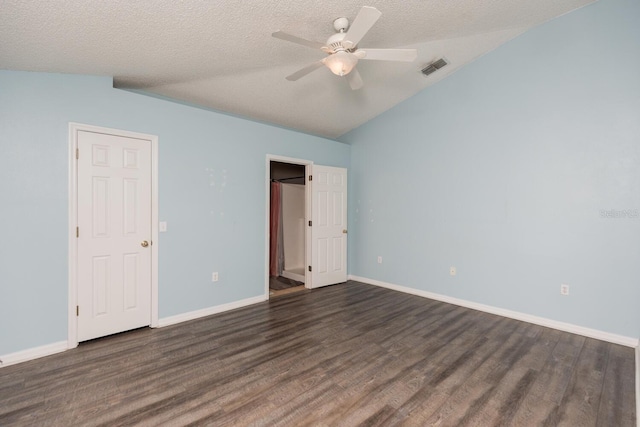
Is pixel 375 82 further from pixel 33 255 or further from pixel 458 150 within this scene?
pixel 33 255

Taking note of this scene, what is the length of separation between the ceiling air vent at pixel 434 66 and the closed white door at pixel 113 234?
3.59m

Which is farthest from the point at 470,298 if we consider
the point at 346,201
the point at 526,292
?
the point at 346,201

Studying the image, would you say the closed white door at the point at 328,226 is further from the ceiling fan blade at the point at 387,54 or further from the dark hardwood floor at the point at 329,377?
the ceiling fan blade at the point at 387,54

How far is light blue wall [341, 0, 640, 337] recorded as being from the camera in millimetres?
2951

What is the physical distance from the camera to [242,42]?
2.63m

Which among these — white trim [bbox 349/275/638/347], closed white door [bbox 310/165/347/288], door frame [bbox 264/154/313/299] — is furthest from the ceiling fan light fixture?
white trim [bbox 349/275/638/347]

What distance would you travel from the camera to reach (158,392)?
208cm

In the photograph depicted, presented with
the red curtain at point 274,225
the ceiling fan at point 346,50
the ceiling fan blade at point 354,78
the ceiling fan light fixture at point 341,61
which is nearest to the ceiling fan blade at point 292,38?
the ceiling fan at point 346,50

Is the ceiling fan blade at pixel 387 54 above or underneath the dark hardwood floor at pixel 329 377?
Result: above

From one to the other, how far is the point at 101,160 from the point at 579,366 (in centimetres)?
474

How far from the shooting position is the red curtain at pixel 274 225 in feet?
18.8

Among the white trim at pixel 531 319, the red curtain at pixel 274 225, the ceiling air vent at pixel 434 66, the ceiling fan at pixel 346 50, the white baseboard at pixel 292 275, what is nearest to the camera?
the ceiling fan at pixel 346 50

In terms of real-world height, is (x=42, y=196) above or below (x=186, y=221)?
above

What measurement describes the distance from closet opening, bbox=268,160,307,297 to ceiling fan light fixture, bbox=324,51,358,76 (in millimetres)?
3218
